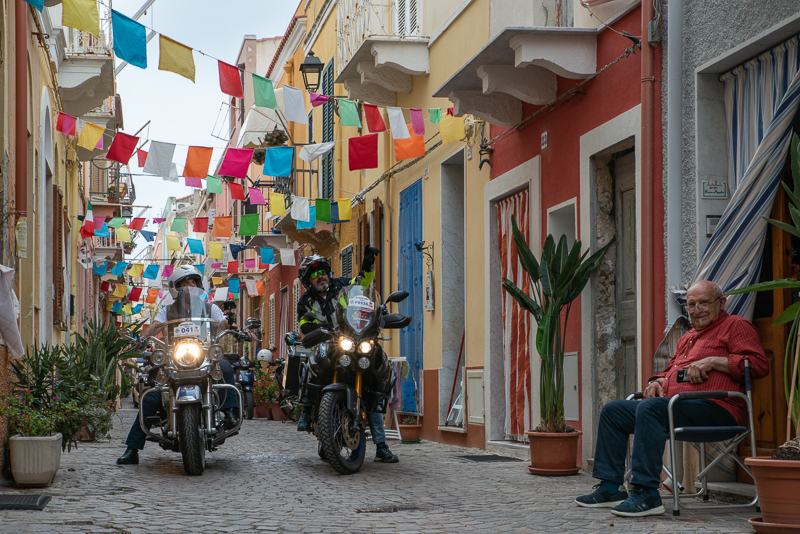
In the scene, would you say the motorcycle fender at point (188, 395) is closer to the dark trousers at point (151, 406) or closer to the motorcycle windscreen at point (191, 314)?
the motorcycle windscreen at point (191, 314)

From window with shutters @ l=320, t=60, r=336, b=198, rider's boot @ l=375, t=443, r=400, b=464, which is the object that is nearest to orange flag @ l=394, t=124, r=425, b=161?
rider's boot @ l=375, t=443, r=400, b=464

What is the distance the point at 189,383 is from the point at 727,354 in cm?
420

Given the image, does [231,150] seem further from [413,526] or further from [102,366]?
[413,526]

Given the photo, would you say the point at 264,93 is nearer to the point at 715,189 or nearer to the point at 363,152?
the point at 363,152

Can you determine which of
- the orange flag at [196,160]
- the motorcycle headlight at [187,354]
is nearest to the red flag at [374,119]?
the orange flag at [196,160]

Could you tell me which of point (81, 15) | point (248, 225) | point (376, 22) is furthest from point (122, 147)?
point (248, 225)

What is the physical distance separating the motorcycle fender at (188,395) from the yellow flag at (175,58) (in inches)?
124

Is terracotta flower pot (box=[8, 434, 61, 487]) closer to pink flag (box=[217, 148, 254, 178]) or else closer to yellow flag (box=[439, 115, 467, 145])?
yellow flag (box=[439, 115, 467, 145])

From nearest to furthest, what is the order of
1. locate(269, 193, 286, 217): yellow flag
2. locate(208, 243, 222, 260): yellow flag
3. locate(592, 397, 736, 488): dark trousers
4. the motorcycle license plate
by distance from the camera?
locate(592, 397, 736, 488): dark trousers → the motorcycle license plate → locate(269, 193, 286, 217): yellow flag → locate(208, 243, 222, 260): yellow flag

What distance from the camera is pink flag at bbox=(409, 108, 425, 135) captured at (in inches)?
483

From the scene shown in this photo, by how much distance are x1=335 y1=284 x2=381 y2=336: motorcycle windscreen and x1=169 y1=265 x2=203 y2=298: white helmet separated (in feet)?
4.10

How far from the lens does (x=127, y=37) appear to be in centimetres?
877

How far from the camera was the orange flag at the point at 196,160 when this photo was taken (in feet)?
42.6

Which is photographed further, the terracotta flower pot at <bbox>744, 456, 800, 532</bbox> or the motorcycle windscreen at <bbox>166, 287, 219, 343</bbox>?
the motorcycle windscreen at <bbox>166, 287, 219, 343</bbox>
